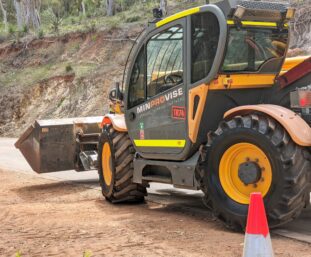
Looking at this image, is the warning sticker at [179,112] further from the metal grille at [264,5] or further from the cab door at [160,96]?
the metal grille at [264,5]

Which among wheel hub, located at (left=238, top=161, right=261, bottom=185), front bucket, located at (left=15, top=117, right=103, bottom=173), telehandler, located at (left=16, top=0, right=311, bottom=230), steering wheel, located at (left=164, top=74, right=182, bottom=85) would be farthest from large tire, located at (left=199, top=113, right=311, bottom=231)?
front bucket, located at (left=15, top=117, right=103, bottom=173)

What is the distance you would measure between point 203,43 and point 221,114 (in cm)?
89

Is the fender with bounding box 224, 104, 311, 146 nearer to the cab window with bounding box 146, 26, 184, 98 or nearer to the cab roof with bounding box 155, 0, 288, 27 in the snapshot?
the cab roof with bounding box 155, 0, 288, 27

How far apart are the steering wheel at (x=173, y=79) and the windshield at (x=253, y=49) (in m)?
0.68

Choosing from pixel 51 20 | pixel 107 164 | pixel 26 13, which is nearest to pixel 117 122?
pixel 107 164

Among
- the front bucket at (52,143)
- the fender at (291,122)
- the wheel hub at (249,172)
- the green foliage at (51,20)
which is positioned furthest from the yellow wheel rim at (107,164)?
the green foliage at (51,20)

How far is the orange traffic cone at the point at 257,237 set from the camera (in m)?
4.23

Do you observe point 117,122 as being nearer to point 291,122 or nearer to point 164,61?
point 164,61

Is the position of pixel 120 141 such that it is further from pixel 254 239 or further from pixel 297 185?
pixel 254 239

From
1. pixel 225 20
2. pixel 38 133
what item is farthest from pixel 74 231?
pixel 38 133

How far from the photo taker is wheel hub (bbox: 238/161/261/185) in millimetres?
6098

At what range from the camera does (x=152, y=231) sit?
6.48m

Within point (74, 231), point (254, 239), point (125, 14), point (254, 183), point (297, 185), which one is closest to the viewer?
point (254, 239)

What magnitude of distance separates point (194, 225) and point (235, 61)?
6.63 ft
